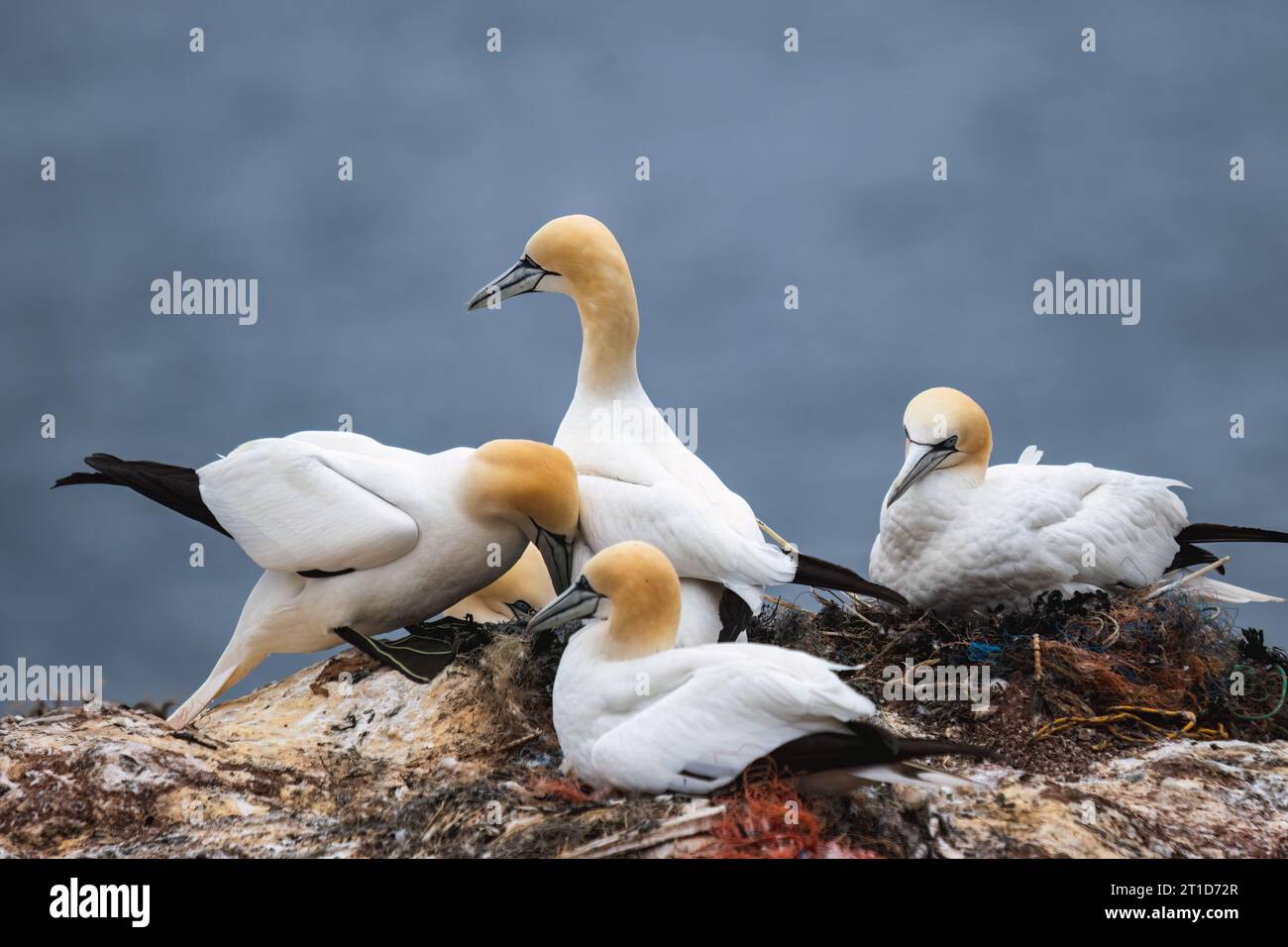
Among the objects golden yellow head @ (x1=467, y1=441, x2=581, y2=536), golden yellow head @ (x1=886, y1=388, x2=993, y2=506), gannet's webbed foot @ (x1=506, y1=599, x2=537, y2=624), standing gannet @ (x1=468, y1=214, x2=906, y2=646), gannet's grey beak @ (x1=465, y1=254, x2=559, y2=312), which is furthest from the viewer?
golden yellow head @ (x1=886, y1=388, x2=993, y2=506)

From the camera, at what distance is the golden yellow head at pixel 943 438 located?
7.74 metres

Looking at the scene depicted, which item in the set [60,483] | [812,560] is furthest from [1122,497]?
[60,483]

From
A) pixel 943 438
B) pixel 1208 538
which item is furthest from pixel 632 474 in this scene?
pixel 1208 538

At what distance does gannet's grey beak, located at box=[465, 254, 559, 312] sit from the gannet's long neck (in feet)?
0.84

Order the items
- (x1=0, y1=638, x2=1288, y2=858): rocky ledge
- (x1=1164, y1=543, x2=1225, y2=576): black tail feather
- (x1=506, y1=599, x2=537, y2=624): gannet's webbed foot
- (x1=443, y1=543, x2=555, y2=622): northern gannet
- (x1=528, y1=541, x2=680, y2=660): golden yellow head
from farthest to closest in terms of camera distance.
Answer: (x1=1164, y1=543, x2=1225, y2=576): black tail feather → (x1=443, y1=543, x2=555, y2=622): northern gannet → (x1=506, y1=599, x2=537, y2=624): gannet's webbed foot → (x1=528, y1=541, x2=680, y2=660): golden yellow head → (x1=0, y1=638, x2=1288, y2=858): rocky ledge

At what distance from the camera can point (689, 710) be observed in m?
5.04

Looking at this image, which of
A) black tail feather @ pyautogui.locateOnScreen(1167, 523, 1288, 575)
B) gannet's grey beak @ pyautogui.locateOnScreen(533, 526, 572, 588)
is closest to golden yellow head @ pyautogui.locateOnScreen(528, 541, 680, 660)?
gannet's grey beak @ pyautogui.locateOnScreen(533, 526, 572, 588)

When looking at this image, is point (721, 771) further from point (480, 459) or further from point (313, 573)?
point (313, 573)

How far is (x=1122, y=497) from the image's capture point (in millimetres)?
8156

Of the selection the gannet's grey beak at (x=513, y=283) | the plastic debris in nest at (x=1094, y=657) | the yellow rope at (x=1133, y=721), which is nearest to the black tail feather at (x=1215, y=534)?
the plastic debris in nest at (x=1094, y=657)

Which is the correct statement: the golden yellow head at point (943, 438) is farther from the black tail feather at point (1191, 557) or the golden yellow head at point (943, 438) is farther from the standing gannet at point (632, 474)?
the black tail feather at point (1191, 557)

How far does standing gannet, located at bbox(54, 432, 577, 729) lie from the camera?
6840 mm

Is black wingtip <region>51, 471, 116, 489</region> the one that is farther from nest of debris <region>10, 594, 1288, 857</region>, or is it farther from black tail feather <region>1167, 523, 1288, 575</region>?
black tail feather <region>1167, 523, 1288, 575</region>
